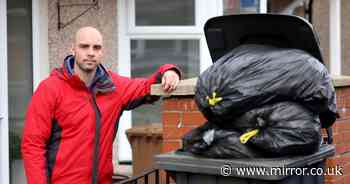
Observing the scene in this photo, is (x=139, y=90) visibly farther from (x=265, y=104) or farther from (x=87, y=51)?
(x=265, y=104)

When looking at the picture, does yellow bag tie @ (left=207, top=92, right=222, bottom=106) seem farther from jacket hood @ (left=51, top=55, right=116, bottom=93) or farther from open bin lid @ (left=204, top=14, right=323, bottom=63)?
jacket hood @ (left=51, top=55, right=116, bottom=93)

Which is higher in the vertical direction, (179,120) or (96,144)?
(179,120)

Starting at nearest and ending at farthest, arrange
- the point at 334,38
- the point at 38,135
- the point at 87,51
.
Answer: the point at 38,135, the point at 87,51, the point at 334,38

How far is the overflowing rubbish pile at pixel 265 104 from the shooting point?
2602 mm

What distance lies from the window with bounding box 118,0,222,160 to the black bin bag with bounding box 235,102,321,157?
126 inches

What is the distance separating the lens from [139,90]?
145 inches

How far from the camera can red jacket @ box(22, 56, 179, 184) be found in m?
3.36

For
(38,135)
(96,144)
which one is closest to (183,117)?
(96,144)

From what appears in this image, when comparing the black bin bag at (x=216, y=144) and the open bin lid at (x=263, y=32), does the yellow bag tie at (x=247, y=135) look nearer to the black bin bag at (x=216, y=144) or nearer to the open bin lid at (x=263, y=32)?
the black bin bag at (x=216, y=144)

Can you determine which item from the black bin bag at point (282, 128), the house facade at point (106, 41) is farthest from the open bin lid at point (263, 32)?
the house facade at point (106, 41)

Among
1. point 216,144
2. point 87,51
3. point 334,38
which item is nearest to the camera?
point 216,144

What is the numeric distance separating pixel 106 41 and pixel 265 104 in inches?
129

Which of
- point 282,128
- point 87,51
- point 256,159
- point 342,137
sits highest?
point 87,51

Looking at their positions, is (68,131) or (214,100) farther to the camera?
(68,131)
